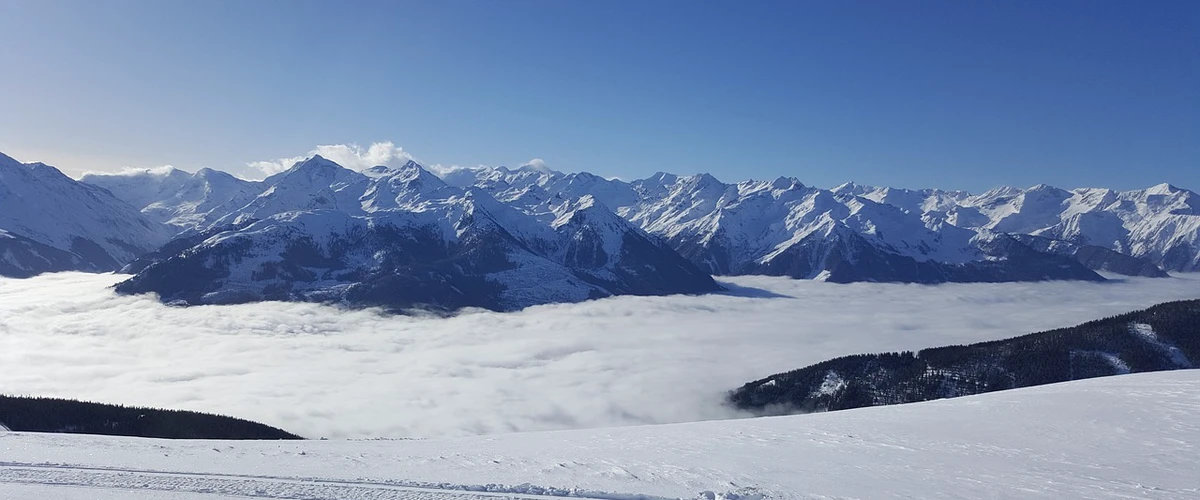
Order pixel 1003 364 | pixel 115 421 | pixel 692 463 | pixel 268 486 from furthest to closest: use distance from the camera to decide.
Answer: pixel 1003 364 < pixel 115 421 < pixel 692 463 < pixel 268 486

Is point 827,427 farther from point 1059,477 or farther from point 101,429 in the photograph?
point 101,429

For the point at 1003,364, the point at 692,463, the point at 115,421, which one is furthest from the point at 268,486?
the point at 1003,364

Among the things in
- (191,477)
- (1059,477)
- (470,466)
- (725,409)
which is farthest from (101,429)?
(725,409)

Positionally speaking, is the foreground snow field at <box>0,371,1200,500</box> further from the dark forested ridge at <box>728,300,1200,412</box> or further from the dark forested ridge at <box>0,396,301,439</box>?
the dark forested ridge at <box>728,300,1200,412</box>

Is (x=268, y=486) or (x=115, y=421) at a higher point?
(x=268, y=486)

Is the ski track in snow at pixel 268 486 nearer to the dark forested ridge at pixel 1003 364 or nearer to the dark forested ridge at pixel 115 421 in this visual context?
the dark forested ridge at pixel 115 421

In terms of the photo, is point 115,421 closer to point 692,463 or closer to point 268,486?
point 268,486

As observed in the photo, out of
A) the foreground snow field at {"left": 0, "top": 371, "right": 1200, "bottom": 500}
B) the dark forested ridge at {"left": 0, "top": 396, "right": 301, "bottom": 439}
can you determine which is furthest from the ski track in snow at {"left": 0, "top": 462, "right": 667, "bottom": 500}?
the dark forested ridge at {"left": 0, "top": 396, "right": 301, "bottom": 439}
